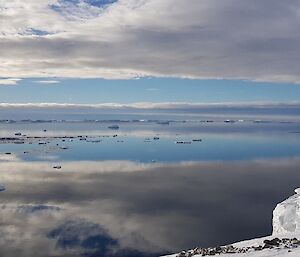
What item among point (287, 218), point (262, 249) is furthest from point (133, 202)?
point (262, 249)

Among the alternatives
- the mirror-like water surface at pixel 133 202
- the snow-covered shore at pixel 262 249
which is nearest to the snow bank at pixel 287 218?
the mirror-like water surface at pixel 133 202

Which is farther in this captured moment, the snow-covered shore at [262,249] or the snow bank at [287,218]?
the snow bank at [287,218]

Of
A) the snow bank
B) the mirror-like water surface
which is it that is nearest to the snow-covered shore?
the snow bank

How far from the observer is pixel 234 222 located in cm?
2914

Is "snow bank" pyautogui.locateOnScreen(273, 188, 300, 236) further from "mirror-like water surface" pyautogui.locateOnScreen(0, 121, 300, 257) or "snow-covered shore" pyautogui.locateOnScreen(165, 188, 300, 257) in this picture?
"snow-covered shore" pyautogui.locateOnScreen(165, 188, 300, 257)

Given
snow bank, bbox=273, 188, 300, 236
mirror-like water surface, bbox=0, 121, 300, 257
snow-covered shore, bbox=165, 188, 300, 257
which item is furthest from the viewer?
mirror-like water surface, bbox=0, 121, 300, 257

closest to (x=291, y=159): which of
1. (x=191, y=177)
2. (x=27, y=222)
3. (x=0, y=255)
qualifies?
(x=191, y=177)

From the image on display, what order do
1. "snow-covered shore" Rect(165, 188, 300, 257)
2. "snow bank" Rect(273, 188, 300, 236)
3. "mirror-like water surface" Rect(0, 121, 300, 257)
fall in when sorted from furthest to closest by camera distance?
"mirror-like water surface" Rect(0, 121, 300, 257)
"snow bank" Rect(273, 188, 300, 236)
"snow-covered shore" Rect(165, 188, 300, 257)

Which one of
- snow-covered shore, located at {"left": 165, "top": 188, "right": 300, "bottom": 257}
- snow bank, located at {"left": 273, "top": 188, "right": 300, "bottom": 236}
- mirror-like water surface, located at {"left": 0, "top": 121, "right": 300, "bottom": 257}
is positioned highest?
snow-covered shore, located at {"left": 165, "top": 188, "right": 300, "bottom": 257}

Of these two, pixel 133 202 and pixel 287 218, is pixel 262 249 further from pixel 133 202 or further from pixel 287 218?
pixel 133 202

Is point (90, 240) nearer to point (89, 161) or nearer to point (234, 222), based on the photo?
point (234, 222)

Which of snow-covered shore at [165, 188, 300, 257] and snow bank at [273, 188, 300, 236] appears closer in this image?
snow-covered shore at [165, 188, 300, 257]

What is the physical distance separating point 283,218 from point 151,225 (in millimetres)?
9030

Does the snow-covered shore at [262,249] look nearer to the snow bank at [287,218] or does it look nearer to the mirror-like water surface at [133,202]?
the snow bank at [287,218]
